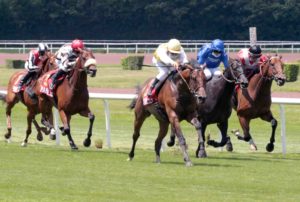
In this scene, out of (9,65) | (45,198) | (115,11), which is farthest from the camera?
(115,11)

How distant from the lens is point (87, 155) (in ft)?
51.6

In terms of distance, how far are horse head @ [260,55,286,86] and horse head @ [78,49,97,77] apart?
8.50 ft

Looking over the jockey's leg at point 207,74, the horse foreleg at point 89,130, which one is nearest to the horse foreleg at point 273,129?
the jockey's leg at point 207,74

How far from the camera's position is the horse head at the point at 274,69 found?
52.7 ft

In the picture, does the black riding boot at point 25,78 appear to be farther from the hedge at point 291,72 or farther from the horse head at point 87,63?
the hedge at point 291,72

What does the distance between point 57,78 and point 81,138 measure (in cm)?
314

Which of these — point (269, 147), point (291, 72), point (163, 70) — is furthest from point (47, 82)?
point (291, 72)

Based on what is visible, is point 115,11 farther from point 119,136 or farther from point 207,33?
point 119,136

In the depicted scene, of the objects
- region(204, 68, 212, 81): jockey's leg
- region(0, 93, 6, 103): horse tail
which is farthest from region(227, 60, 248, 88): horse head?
region(0, 93, 6, 103): horse tail

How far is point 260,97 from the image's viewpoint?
1656cm

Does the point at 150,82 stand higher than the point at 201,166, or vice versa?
the point at 150,82

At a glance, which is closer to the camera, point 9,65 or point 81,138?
point 81,138

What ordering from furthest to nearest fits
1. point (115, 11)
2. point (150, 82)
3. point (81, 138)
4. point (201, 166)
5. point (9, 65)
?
point (115, 11), point (9, 65), point (81, 138), point (150, 82), point (201, 166)

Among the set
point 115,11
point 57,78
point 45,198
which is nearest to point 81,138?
point 57,78
